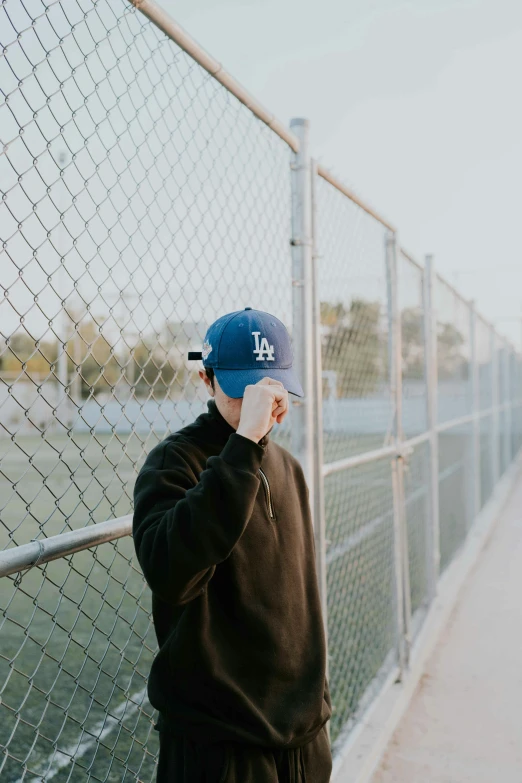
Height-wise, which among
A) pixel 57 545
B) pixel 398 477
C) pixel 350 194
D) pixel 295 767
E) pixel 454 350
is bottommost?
Answer: pixel 295 767

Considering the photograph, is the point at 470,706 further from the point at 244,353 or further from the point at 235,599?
the point at 244,353

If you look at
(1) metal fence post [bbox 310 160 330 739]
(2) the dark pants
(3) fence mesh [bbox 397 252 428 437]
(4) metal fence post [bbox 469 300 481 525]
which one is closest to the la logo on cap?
(2) the dark pants

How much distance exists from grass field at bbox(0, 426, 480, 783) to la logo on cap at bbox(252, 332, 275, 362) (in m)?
0.38

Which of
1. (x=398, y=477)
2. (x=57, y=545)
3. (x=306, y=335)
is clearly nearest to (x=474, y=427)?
(x=398, y=477)

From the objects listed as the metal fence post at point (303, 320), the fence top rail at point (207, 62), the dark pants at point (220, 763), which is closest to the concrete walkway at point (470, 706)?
the metal fence post at point (303, 320)

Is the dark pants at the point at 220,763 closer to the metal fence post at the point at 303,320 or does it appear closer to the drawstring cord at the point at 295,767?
the drawstring cord at the point at 295,767

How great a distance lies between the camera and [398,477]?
400cm

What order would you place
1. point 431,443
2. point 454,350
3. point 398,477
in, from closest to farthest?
point 398,477 → point 431,443 → point 454,350

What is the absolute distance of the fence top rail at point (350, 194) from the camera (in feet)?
9.80

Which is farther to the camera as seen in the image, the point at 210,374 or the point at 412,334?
the point at 412,334

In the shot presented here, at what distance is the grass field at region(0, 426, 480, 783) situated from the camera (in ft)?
6.50

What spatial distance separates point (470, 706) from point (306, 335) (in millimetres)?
2489

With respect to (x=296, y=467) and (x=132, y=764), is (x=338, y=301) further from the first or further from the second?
(x=132, y=764)

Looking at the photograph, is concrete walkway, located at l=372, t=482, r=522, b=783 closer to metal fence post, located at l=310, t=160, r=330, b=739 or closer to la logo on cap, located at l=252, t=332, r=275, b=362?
metal fence post, located at l=310, t=160, r=330, b=739
